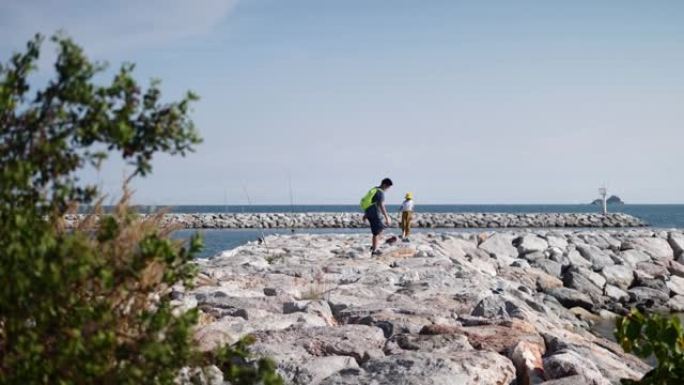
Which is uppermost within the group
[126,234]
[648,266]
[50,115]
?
[50,115]

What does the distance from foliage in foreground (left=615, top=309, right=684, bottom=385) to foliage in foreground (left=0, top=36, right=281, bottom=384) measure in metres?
1.72

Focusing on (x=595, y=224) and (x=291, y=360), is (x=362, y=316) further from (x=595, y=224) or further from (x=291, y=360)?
(x=595, y=224)

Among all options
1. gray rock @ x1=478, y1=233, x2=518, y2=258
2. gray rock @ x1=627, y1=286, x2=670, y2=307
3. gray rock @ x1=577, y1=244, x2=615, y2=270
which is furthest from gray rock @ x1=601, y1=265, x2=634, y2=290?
gray rock @ x1=478, y1=233, x2=518, y2=258

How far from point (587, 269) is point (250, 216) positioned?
32.2 metres

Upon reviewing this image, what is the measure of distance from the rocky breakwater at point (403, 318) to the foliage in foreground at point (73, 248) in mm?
756

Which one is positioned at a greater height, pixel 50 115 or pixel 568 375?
pixel 50 115

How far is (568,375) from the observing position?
4984 millimetres

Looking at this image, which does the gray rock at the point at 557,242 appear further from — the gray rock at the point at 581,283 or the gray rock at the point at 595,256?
the gray rock at the point at 581,283

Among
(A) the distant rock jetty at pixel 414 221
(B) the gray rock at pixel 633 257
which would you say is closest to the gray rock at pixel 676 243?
(B) the gray rock at pixel 633 257

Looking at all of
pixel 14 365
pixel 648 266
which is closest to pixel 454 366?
pixel 14 365

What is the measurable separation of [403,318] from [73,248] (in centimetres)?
419

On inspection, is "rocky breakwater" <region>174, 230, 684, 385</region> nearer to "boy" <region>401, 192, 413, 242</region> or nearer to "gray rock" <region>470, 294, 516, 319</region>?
"gray rock" <region>470, 294, 516, 319</region>

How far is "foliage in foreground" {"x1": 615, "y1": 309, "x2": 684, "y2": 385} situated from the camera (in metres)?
3.40

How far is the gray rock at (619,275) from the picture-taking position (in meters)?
15.7
